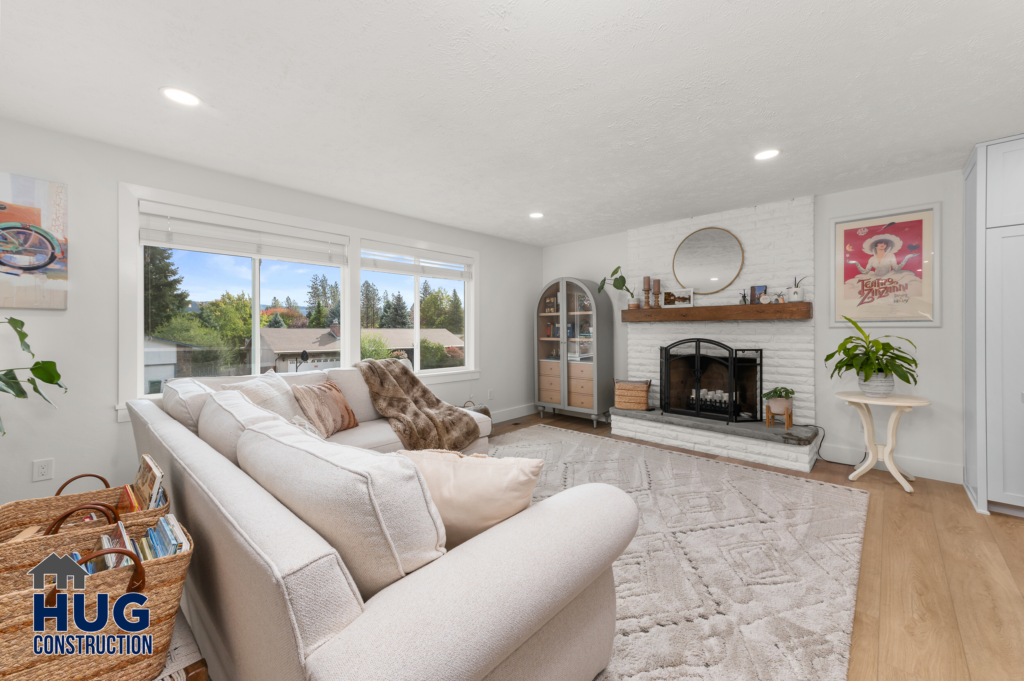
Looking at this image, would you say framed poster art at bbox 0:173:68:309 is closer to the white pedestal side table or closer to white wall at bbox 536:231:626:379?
white wall at bbox 536:231:626:379

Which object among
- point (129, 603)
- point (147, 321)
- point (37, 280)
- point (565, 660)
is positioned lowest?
point (565, 660)

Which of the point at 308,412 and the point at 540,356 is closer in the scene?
the point at 308,412

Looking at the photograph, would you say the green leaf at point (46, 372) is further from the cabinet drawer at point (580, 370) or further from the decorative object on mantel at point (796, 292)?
the decorative object on mantel at point (796, 292)

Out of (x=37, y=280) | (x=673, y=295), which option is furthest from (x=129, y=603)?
(x=673, y=295)

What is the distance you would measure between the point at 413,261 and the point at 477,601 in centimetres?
394

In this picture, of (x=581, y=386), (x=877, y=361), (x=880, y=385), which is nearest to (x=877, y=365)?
(x=877, y=361)

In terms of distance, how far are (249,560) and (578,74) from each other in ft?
6.90

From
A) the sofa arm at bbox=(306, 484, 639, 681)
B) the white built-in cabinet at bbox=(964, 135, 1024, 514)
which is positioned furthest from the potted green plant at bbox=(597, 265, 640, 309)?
the sofa arm at bbox=(306, 484, 639, 681)

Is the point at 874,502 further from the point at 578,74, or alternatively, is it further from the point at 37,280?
the point at 37,280

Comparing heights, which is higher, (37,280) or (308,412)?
(37,280)

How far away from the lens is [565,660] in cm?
119

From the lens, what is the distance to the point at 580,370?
16.5ft

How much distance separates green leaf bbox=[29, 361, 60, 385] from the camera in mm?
2012

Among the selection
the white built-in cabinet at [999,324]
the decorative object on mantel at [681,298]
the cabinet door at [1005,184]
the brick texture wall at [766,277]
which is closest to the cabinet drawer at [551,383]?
the brick texture wall at [766,277]
